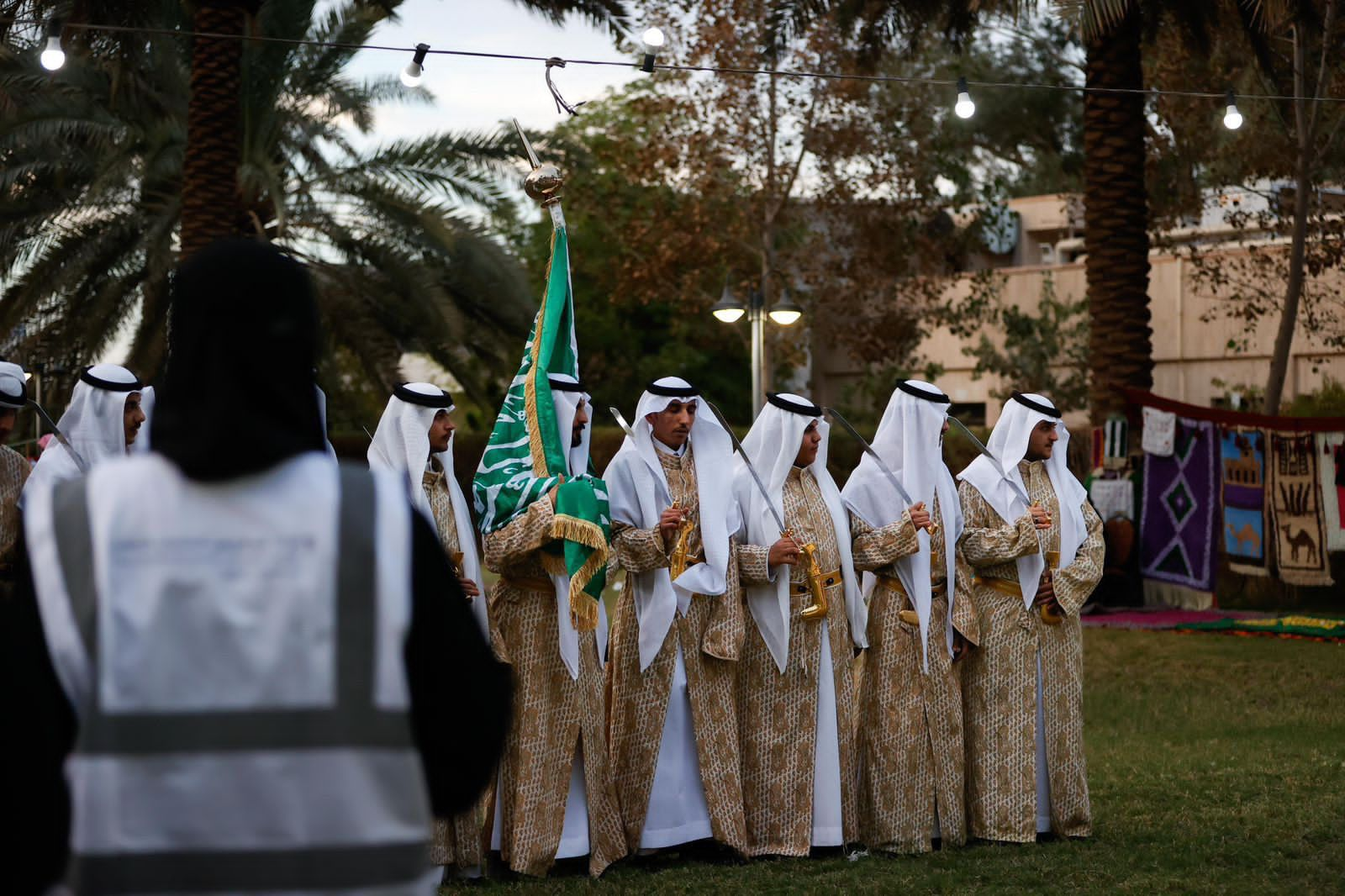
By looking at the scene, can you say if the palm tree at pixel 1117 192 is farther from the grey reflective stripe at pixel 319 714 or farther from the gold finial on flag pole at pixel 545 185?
the grey reflective stripe at pixel 319 714

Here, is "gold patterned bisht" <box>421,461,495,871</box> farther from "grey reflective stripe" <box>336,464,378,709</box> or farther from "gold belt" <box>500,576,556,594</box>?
"grey reflective stripe" <box>336,464,378,709</box>

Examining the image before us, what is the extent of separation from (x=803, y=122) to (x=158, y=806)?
22.1m

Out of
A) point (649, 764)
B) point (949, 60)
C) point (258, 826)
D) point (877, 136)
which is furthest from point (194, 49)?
point (949, 60)

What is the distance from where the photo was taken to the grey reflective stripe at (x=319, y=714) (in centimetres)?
199

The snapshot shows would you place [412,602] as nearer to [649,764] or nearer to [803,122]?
[649,764]

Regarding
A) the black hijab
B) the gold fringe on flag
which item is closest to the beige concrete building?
the gold fringe on flag

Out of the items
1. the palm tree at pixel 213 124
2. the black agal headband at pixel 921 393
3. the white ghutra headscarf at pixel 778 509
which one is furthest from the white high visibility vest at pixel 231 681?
the palm tree at pixel 213 124

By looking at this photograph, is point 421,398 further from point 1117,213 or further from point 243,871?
point 1117,213

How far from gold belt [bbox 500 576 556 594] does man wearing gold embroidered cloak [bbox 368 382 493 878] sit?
0.12 meters

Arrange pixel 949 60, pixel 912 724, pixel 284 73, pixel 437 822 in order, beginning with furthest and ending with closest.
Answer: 1. pixel 949 60
2. pixel 284 73
3. pixel 912 724
4. pixel 437 822

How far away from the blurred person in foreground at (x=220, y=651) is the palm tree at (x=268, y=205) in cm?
1597

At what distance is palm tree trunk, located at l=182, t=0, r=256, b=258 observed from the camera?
40.4ft

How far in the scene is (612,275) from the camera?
3431 centimetres

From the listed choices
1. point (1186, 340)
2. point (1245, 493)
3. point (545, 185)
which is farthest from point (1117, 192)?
point (1186, 340)
